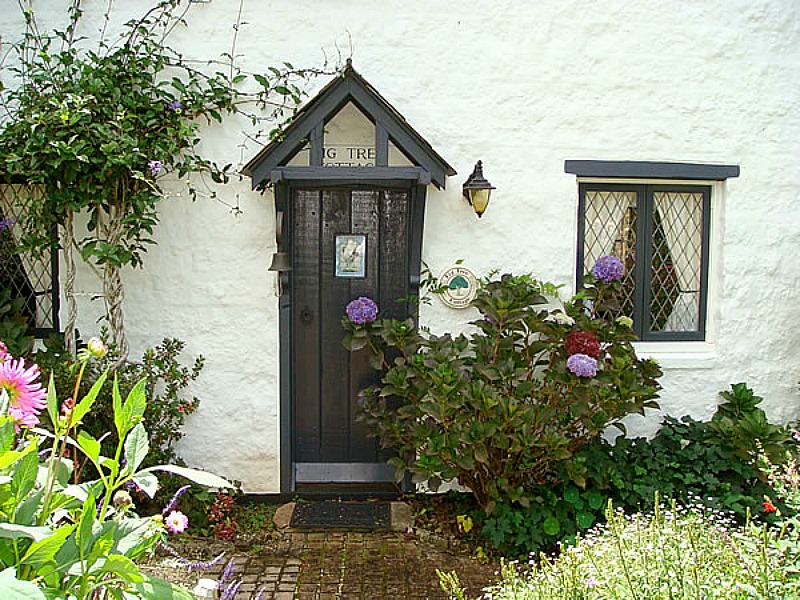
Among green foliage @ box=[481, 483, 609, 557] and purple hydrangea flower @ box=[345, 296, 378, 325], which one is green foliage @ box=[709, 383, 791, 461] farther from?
purple hydrangea flower @ box=[345, 296, 378, 325]

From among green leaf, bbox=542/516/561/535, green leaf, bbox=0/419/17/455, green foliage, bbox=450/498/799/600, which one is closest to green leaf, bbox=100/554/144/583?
green leaf, bbox=0/419/17/455

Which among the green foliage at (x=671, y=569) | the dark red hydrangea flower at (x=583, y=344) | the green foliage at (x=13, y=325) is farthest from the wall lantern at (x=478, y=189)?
the green foliage at (x=13, y=325)

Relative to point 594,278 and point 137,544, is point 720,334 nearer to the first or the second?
point 594,278

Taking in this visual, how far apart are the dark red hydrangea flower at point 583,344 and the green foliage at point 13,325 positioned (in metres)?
3.84

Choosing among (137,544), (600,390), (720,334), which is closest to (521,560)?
(600,390)

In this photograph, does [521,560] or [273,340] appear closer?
[521,560]

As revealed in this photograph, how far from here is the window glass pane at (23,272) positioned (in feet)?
17.5

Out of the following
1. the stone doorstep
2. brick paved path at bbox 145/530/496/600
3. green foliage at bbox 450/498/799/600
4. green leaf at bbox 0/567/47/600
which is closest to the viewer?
green leaf at bbox 0/567/47/600

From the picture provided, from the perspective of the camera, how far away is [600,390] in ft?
15.1

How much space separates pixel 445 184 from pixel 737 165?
2310 mm

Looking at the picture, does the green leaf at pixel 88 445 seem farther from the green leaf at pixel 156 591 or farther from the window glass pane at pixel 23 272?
the window glass pane at pixel 23 272

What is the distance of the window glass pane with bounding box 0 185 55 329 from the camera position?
17.5 ft

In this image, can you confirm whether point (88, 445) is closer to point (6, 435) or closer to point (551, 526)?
point (6, 435)

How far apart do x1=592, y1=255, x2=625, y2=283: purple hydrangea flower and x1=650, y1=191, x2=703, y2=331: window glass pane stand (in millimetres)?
503
